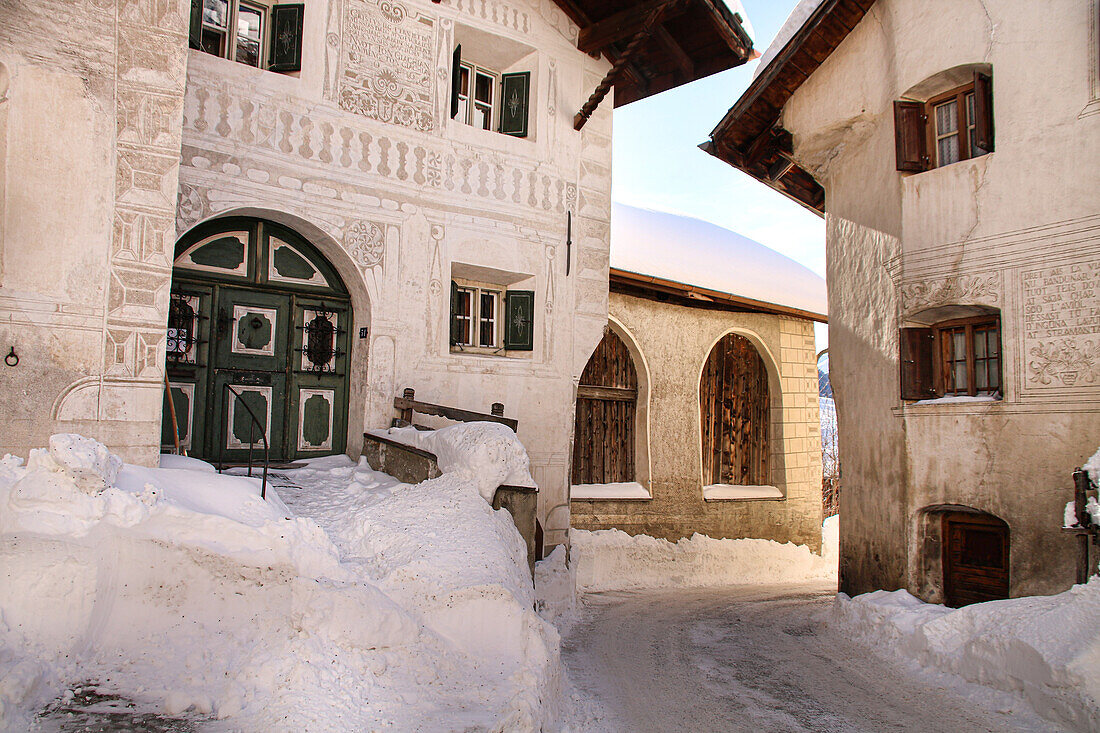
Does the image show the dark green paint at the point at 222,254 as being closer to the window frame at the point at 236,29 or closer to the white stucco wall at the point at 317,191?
the white stucco wall at the point at 317,191


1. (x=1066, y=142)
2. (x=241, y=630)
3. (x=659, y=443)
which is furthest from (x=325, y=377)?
(x=1066, y=142)

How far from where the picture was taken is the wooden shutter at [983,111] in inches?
327

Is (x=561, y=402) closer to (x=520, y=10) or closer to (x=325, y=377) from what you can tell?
(x=325, y=377)

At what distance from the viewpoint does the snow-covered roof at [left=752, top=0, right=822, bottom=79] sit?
33.4 ft

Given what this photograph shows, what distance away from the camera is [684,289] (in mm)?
12992

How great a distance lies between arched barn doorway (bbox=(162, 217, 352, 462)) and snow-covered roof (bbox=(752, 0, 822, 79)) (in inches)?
269

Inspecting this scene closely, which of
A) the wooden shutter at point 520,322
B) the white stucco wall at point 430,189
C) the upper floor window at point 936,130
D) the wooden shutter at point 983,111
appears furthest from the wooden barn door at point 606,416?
the wooden shutter at point 983,111

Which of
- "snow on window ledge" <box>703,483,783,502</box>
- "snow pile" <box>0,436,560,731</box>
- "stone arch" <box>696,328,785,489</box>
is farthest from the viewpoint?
"stone arch" <box>696,328,785,489</box>

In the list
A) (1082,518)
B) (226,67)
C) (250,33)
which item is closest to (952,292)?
(1082,518)

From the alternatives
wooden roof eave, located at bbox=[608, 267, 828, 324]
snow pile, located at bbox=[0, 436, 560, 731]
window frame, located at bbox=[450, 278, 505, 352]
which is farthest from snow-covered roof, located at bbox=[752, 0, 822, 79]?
snow pile, located at bbox=[0, 436, 560, 731]

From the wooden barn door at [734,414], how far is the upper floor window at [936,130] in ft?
19.4

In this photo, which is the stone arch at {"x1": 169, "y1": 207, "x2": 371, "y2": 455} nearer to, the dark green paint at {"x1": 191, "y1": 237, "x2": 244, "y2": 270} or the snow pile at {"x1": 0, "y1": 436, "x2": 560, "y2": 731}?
the dark green paint at {"x1": 191, "y1": 237, "x2": 244, "y2": 270}

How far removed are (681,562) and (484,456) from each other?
741 cm

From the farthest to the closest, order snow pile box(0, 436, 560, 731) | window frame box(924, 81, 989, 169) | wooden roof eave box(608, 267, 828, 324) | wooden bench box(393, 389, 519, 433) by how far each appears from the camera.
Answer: wooden roof eave box(608, 267, 828, 324), window frame box(924, 81, 989, 169), wooden bench box(393, 389, 519, 433), snow pile box(0, 436, 560, 731)
